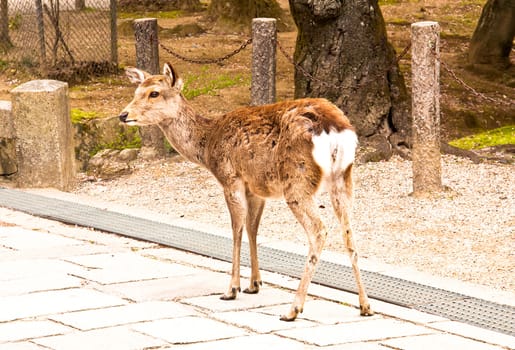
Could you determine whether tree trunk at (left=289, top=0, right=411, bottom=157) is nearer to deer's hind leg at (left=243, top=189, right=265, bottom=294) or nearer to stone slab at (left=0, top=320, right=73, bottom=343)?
deer's hind leg at (left=243, top=189, right=265, bottom=294)

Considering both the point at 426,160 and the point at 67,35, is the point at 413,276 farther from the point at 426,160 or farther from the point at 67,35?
the point at 67,35

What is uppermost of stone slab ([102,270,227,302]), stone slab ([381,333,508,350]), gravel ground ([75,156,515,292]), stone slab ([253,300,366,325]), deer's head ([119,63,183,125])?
deer's head ([119,63,183,125])

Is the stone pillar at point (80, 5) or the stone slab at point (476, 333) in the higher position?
the stone pillar at point (80, 5)

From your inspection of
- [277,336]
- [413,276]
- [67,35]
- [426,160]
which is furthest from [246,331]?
[67,35]

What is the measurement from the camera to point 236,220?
697 cm

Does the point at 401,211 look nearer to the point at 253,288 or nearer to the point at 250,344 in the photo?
the point at 253,288

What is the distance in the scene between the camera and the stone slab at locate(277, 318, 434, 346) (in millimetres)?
6000

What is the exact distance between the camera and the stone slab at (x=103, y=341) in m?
5.85

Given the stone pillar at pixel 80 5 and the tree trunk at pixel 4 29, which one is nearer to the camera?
the stone pillar at pixel 80 5

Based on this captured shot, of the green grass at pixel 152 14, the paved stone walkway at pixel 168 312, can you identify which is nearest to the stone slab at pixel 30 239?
the paved stone walkway at pixel 168 312

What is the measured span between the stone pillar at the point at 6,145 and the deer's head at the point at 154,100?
416cm

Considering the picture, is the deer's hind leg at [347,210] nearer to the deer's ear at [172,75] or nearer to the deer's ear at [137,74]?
the deer's ear at [172,75]

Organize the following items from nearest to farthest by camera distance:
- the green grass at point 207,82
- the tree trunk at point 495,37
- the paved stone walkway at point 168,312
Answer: the paved stone walkway at point 168,312 → the green grass at point 207,82 → the tree trunk at point 495,37

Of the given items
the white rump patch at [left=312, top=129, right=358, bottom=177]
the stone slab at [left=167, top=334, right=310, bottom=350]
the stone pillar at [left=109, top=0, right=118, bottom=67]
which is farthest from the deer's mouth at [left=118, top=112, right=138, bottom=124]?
the stone pillar at [left=109, top=0, right=118, bottom=67]
